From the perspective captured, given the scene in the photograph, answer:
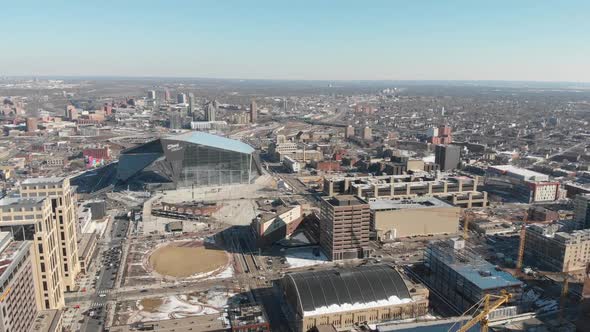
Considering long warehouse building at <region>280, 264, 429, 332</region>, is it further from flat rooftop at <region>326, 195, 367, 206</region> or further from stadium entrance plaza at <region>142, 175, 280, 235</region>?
stadium entrance plaza at <region>142, 175, 280, 235</region>

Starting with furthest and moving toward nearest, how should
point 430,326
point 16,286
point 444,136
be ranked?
point 444,136, point 430,326, point 16,286

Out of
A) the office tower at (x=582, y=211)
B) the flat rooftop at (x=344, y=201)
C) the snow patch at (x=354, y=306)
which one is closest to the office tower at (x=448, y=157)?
the office tower at (x=582, y=211)

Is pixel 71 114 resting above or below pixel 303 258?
above

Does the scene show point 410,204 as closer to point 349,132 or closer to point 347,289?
point 347,289

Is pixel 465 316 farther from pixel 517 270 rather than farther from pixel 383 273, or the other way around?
pixel 517 270

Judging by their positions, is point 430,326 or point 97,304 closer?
point 430,326

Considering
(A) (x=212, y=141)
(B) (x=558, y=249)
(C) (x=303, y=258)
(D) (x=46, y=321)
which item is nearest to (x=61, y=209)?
(D) (x=46, y=321)
